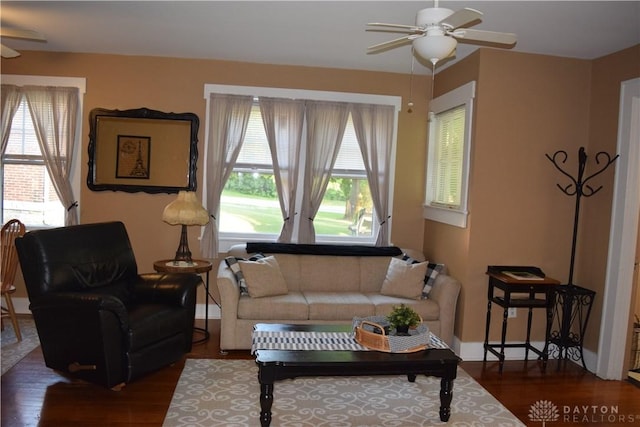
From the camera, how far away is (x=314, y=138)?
211 inches

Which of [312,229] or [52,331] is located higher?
[312,229]

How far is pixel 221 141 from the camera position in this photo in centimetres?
528

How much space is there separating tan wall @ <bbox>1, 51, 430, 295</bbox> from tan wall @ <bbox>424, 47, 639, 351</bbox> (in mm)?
1220

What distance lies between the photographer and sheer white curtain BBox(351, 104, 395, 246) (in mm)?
5425

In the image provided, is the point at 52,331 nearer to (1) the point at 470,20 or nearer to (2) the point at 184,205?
(2) the point at 184,205

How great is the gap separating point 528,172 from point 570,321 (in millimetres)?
1319

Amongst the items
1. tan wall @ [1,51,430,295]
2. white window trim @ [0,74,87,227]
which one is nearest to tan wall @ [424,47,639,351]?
tan wall @ [1,51,430,295]

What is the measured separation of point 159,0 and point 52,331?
2400mm

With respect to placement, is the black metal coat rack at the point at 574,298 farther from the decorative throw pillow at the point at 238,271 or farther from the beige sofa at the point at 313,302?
the decorative throw pillow at the point at 238,271

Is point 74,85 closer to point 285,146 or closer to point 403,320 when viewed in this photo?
point 285,146

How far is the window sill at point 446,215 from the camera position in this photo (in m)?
4.61

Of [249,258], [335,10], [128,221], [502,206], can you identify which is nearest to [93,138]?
[128,221]

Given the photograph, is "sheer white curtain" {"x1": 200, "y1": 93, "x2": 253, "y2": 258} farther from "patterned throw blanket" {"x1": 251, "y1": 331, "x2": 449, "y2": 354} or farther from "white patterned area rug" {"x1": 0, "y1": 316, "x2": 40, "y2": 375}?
"patterned throw blanket" {"x1": 251, "y1": 331, "x2": 449, "y2": 354}

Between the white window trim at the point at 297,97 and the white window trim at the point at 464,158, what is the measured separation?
38 cm
